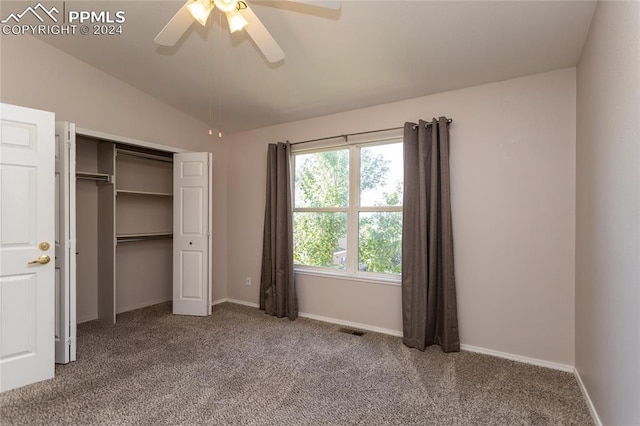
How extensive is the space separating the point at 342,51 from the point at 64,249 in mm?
2886

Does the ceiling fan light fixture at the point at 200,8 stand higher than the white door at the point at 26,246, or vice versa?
the ceiling fan light fixture at the point at 200,8

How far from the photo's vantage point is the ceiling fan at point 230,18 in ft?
5.78

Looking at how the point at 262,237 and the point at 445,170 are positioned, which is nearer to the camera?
the point at 445,170

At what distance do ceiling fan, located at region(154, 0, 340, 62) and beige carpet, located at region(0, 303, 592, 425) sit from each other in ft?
7.84

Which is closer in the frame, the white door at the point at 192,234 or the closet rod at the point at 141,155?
the closet rod at the point at 141,155

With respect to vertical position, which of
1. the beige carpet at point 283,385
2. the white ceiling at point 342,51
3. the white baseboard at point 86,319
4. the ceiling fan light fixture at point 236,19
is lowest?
the beige carpet at point 283,385

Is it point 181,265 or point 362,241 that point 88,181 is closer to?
point 181,265

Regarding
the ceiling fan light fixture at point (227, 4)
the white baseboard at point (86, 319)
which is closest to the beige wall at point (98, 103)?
the white baseboard at point (86, 319)

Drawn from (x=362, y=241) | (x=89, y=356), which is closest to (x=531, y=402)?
(x=362, y=241)

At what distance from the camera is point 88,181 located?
3.79m

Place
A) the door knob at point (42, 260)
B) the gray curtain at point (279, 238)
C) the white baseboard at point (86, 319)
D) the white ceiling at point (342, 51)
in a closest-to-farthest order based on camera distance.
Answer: the white ceiling at point (342, 51) < the door knob at point (42, 260) < the white baseboard at point (86, 319) < the gray curtain at point (279, 238)

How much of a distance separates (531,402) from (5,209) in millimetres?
3963

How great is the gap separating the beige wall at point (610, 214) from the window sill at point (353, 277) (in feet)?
5.22

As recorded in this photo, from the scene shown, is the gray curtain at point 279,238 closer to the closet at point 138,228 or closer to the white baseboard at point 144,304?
the closet at point 138,228
